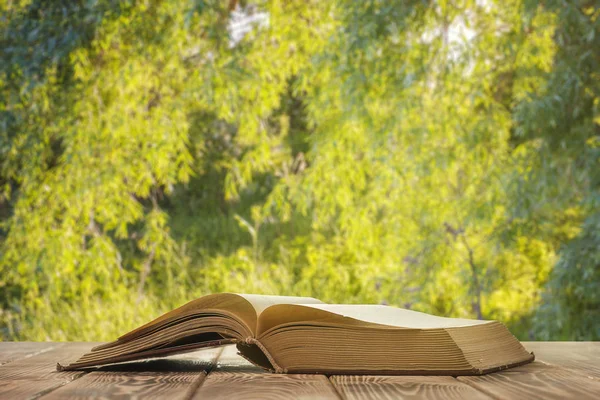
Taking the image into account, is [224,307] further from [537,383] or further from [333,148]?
[333,148]

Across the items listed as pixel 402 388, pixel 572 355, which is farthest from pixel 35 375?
pixel 572 355

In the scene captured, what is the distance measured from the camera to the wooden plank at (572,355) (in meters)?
0.94

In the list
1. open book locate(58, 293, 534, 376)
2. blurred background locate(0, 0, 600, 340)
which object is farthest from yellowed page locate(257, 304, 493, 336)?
blurred background locate(0, 0, 600, 340)

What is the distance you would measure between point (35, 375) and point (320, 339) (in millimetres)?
318

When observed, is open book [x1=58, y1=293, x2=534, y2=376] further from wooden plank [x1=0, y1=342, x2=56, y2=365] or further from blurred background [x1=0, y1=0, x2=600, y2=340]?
blurred background [x1=0, y1=0, x2=600, y2=340]

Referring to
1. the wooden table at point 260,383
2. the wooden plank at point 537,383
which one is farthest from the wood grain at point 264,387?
the wooden plank at point 537,383

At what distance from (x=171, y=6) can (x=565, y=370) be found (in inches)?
126

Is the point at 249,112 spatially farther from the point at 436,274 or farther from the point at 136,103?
the point at 436,274

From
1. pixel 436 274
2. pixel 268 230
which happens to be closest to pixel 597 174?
pixel 436 274

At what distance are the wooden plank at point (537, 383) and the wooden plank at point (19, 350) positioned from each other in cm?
62

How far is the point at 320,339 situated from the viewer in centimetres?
85

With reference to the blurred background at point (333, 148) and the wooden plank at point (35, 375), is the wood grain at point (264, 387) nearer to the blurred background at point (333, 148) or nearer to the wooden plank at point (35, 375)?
the wooden plank at point (35, 375)

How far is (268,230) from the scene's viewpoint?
4527mm

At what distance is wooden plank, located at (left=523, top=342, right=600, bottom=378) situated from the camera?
0.94m
